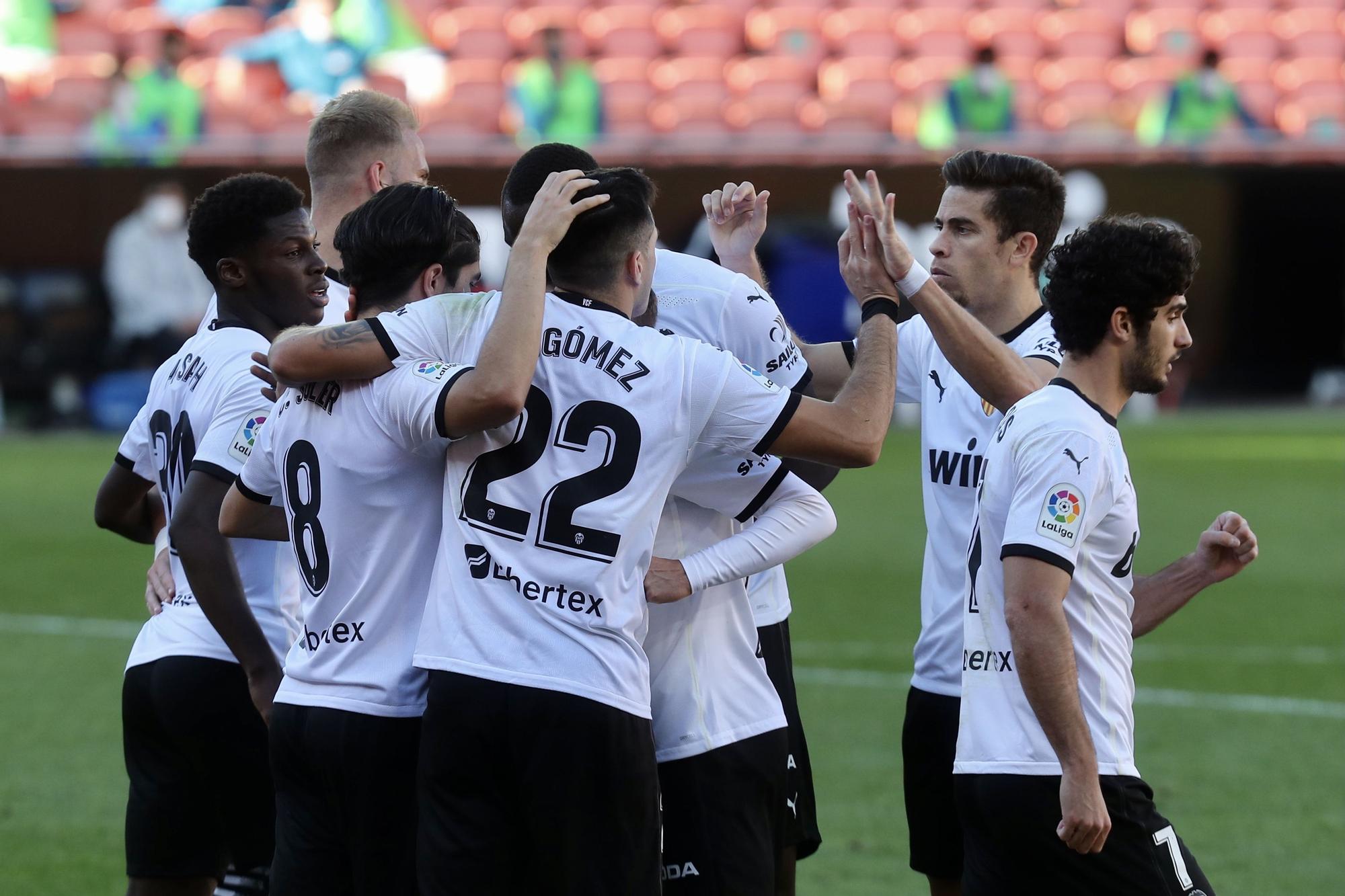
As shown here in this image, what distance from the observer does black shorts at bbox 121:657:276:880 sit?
12.7 ft

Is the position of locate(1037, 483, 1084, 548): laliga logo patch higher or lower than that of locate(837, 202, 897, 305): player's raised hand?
lower

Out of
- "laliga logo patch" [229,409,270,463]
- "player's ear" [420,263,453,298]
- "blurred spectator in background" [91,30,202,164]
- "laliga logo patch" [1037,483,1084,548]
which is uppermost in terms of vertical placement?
"blurred spectator in background" [91,30,202,164]

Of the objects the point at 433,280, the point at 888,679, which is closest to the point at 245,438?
the point at 433,280

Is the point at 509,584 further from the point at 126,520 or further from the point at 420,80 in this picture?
the point at 420,80

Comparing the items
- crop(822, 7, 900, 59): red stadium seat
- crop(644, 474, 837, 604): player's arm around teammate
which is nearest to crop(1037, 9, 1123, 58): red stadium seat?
crop(822, 7, 900, 59): red stadium seat

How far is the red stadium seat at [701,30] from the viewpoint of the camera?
2211 cm

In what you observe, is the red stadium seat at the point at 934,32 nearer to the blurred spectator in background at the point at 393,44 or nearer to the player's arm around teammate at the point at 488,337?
the blurred spectator in background at the point at 393,44

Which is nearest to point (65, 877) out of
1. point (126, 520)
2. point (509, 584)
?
point (126, 520)

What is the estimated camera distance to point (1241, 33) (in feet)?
74.6

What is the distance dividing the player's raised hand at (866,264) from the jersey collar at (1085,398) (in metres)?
0.43

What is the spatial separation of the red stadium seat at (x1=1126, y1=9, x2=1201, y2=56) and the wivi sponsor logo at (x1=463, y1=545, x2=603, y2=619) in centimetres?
2125

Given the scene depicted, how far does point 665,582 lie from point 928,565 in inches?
47.3

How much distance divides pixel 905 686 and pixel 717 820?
504 centimetres

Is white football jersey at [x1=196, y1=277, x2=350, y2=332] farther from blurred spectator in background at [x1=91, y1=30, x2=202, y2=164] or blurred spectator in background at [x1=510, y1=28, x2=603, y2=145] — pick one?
blurred spectator in background at [x1=510, y1=28, x2=603, y2=145]
